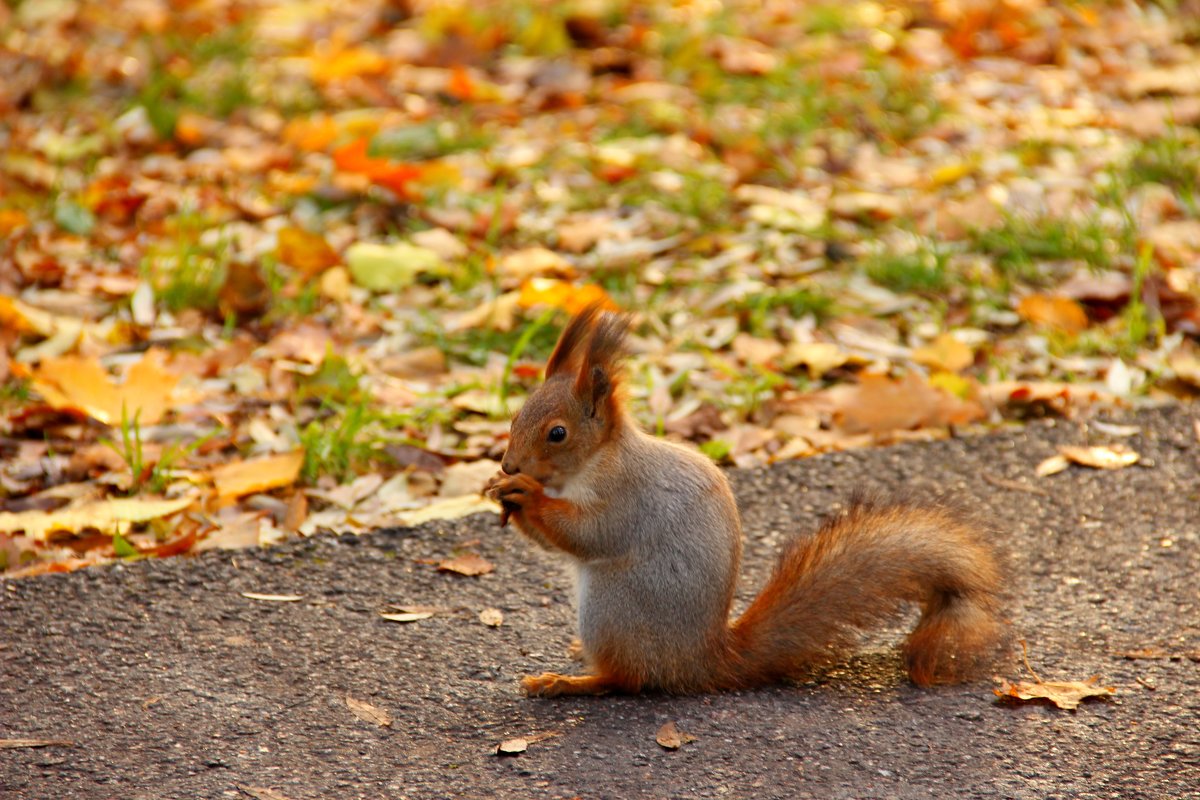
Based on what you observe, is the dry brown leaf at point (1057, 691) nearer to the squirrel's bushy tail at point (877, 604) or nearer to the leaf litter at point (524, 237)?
the squirrel's bushy tail at point (877, 604)

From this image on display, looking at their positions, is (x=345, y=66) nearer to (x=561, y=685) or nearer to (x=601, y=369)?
(x=601, y=369)

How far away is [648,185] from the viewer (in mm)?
4988

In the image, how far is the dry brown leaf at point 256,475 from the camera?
324 cm

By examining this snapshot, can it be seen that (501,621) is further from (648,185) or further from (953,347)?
(648,185)

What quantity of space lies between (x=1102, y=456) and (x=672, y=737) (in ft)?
5.33

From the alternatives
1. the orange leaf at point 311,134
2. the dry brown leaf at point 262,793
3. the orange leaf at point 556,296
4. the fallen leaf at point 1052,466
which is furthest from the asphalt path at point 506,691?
the orange leaf at point 311,134

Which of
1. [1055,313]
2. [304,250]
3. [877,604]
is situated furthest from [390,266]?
[877,604]

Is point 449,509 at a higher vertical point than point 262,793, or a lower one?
lower

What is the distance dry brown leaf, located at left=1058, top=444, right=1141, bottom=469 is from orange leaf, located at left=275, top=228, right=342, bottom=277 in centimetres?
226

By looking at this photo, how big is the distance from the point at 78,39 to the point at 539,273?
332 cm

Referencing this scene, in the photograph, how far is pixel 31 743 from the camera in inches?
87.4

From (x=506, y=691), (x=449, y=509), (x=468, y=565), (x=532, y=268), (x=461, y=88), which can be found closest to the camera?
(x=506, y=691)

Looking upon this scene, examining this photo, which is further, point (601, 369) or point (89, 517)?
point (89, 517)

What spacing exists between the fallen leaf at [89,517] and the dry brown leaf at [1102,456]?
2.04 metres
